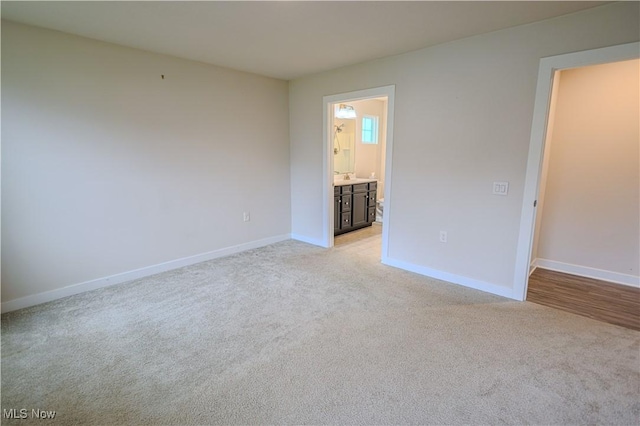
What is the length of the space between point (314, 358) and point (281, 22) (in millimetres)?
2520

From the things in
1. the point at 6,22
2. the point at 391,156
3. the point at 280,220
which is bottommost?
the point at 280,220

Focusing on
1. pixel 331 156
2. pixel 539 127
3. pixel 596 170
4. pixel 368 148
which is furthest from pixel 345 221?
pixel 596 170

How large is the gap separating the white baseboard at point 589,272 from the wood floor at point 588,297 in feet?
0.23

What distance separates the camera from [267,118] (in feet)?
14.4

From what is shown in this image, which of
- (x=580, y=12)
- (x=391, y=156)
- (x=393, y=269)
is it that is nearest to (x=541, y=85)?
(x=580, y=12)

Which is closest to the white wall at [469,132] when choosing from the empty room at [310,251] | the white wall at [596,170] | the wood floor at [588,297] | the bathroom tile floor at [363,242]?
the empty room at [310,251]

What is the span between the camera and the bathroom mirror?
19.3 ft

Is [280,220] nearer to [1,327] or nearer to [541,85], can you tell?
[1,327]

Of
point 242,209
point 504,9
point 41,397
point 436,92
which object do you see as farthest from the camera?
point 242,209

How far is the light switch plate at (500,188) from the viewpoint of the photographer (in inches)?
110

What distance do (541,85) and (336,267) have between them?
8.63 feet

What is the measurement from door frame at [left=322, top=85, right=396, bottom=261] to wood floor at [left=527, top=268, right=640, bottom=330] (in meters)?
1.62

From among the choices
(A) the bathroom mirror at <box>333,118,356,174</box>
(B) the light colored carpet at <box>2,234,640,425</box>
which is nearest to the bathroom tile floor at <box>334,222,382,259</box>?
(B) the light colored carpet at <box>2,234,640,425</box>

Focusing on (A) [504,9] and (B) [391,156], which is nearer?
(A) [504,9]
